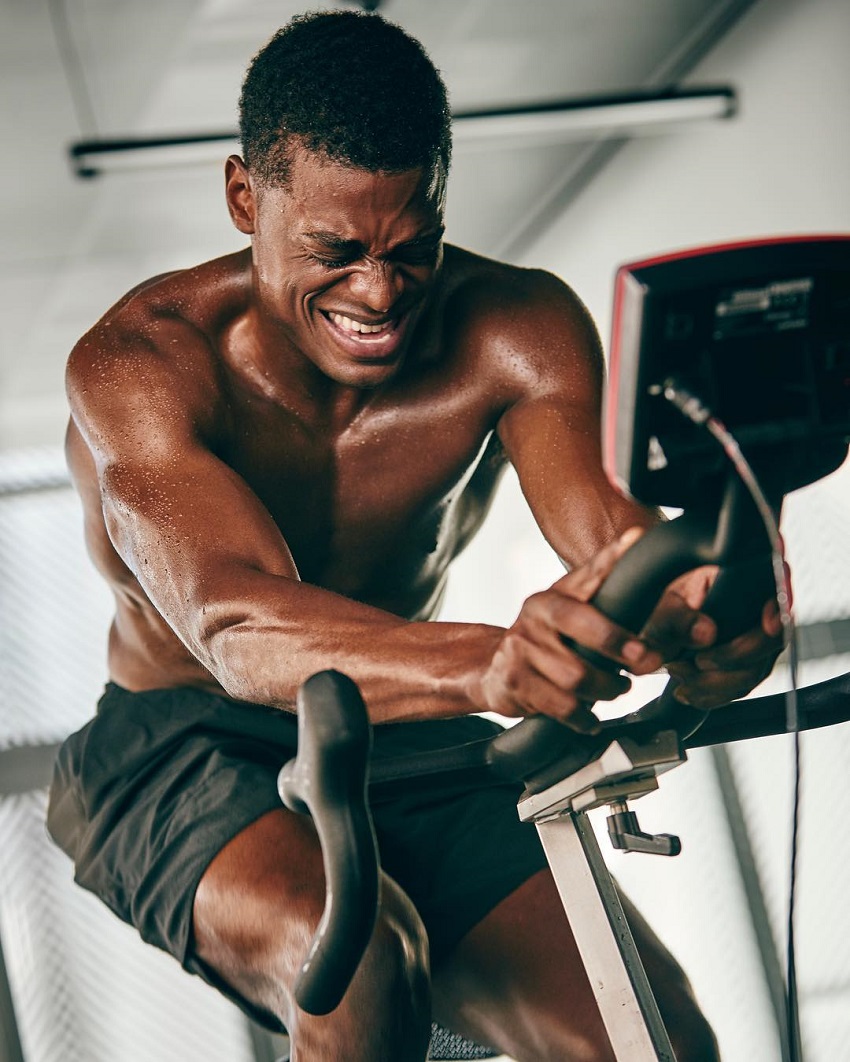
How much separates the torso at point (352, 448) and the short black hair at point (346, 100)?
0.27 metres

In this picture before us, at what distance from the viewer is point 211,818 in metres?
1.49

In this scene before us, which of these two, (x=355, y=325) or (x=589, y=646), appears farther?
(x=355, y=325)

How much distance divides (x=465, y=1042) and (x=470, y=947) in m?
0.12

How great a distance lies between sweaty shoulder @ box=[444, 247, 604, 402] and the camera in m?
1.70

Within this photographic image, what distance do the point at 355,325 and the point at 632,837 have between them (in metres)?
0.71

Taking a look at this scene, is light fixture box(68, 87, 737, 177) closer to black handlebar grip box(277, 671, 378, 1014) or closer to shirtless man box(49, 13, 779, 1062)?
shirtless man box(49, 13, 779, 1062)

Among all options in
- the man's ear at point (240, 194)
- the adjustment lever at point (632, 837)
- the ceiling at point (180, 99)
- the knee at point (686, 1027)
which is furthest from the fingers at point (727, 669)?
the ceiling at point (180, 99)

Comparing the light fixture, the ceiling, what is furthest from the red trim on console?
the ceiling

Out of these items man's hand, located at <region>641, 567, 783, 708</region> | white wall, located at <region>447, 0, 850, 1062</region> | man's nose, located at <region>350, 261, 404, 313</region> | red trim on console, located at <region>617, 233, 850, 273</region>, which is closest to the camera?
red trim on console, located at <region>617, 233, 850, 273</region>

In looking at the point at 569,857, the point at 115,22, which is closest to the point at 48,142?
the point at 115,22

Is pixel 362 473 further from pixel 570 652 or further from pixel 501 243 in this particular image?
pixel 501 243

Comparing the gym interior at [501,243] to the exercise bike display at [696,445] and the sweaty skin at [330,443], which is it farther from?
the exercise bike display at [696,445]

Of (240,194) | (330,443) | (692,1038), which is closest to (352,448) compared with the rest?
(330,443)

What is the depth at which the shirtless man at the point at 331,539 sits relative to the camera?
4.11ft
